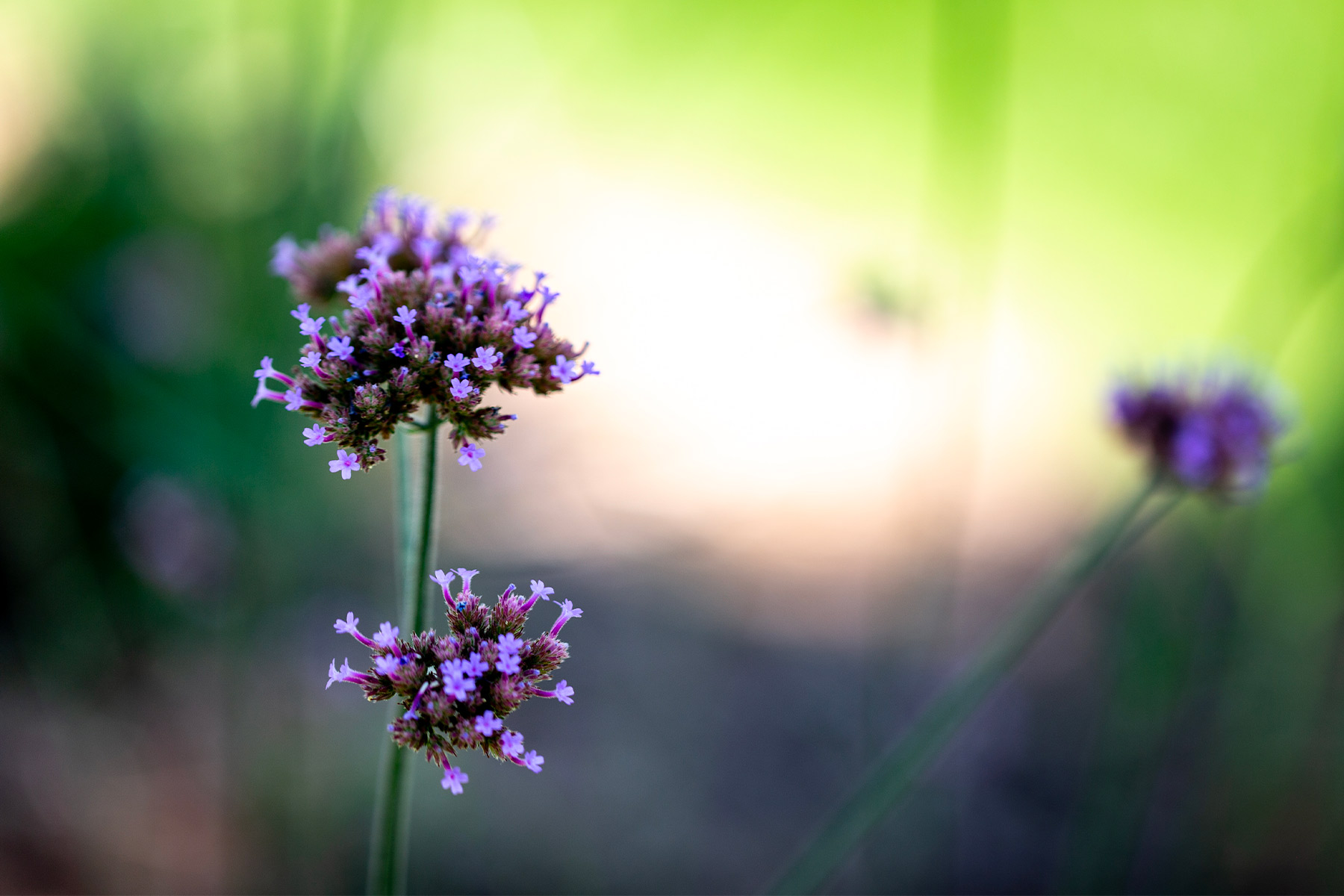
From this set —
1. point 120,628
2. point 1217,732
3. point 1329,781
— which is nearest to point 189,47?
point 120,628

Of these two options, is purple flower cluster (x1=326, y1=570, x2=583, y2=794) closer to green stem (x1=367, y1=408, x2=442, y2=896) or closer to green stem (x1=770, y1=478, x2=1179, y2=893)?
green stem (x1=367, y1=408, x2=442, y2=896)

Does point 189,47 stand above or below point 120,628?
above

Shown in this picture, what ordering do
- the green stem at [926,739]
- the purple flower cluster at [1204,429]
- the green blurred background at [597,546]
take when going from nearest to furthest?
1. the green stem at [926,739]
2. the purple flower cluster at [1204,429]
3. the green blurred background at [597,546]

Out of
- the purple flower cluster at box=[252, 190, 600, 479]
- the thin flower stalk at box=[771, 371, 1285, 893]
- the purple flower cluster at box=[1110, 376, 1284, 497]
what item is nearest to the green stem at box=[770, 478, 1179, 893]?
the thin flower stalk at box=[771, 371, 1285, 893]

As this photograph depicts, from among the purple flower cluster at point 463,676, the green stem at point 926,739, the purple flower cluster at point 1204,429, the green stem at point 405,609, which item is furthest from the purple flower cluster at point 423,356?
the purple flower cluster at point 1204,429

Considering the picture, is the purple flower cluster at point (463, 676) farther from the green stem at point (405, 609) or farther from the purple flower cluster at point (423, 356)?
the purple flower cluster at point (423, 356)

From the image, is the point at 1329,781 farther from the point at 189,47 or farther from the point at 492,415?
the point at 189,47

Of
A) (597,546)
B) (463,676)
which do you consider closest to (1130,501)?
(463,676)

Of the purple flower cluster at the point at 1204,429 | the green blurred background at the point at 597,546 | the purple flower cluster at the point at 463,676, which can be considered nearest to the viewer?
the purple flower cluster at the point at 463,676
